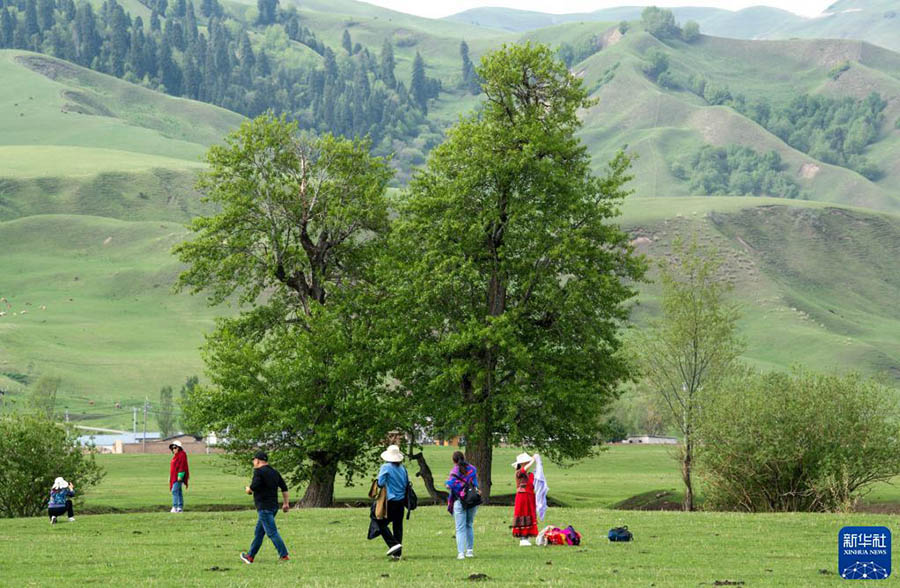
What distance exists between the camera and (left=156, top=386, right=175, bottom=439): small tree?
17612 centimetres

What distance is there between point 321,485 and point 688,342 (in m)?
27.5

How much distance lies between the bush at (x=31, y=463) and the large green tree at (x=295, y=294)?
5985 millimetres

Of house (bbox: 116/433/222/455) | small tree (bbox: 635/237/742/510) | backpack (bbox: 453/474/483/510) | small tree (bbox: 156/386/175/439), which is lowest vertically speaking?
house (bbox: 116/433/222/455)

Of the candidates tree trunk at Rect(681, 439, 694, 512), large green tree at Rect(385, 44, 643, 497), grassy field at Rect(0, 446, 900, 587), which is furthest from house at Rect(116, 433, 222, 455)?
grassy field at Rect(0, 446, 900, 587)

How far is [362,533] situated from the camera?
33.5 meters

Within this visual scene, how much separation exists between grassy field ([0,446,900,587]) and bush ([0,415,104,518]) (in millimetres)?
6538

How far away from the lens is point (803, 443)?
4481cm

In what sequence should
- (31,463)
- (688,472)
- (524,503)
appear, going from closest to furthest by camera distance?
1. (524,503)
2. (31,463)
3. (688,472)

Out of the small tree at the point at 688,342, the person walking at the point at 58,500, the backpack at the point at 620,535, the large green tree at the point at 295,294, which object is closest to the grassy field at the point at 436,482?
the large green tree at the point at 295,294

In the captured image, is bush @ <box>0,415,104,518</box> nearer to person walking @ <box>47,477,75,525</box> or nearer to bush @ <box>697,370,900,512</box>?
person walking @ <box>47,477,75,525</box>

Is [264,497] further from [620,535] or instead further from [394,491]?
[620,535]

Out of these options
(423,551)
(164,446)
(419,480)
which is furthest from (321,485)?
(164,446)

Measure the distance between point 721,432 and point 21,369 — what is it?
576ft

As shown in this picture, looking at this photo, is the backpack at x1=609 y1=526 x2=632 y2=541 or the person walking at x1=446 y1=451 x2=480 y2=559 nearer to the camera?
the person walking at x1=446 y1=451 x2=480 y2=559
